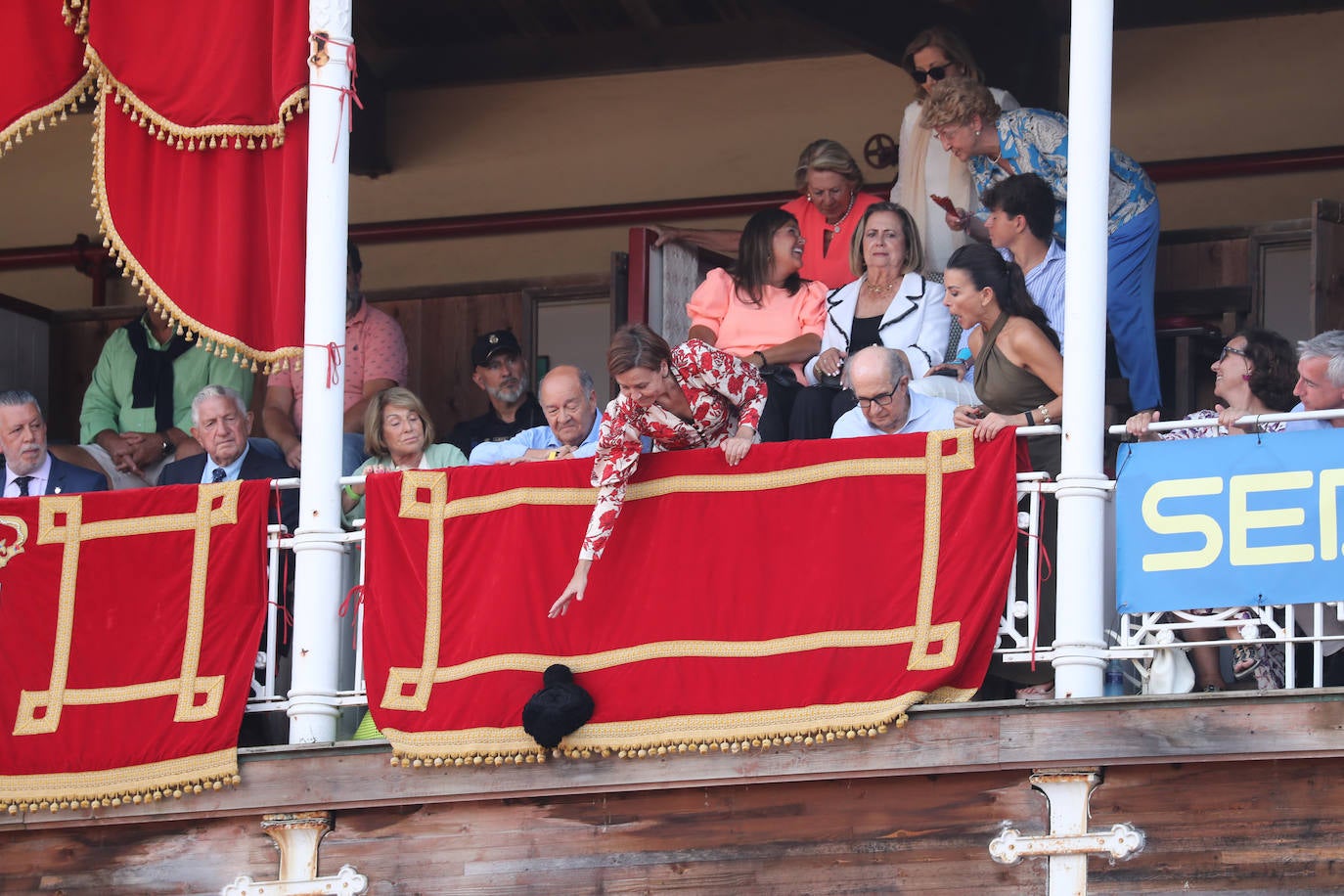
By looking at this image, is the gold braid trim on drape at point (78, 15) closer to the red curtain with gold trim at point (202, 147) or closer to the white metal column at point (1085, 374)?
the red curtain with gold trim at point (202, 147)

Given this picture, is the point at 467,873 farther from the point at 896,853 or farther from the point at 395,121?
the point at 395,121

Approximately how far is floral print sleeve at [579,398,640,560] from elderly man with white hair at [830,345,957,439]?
0.82m

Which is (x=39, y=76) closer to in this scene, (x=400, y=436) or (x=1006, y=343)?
(x=400, y=436)

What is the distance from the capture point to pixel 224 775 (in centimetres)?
901

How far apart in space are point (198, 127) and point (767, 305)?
8.37ft

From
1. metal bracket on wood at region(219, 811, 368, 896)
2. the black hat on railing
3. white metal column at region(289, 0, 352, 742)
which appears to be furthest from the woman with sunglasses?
metal bracket on wood at region(219, 811, 368, 896)

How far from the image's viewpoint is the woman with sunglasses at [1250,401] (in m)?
8.51

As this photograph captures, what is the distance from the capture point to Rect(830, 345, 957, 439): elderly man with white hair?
8.84m

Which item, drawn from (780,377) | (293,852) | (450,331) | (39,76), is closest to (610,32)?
(450,331)

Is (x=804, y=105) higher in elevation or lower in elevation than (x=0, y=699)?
higher

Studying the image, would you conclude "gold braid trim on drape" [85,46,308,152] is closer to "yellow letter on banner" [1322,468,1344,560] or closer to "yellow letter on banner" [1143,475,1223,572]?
"yellow letter on banner" [1143,475,1223,572]

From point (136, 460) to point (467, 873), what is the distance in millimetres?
3771

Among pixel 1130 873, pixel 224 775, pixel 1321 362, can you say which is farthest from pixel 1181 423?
pixel 224 775

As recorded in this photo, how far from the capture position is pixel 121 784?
9.17m
